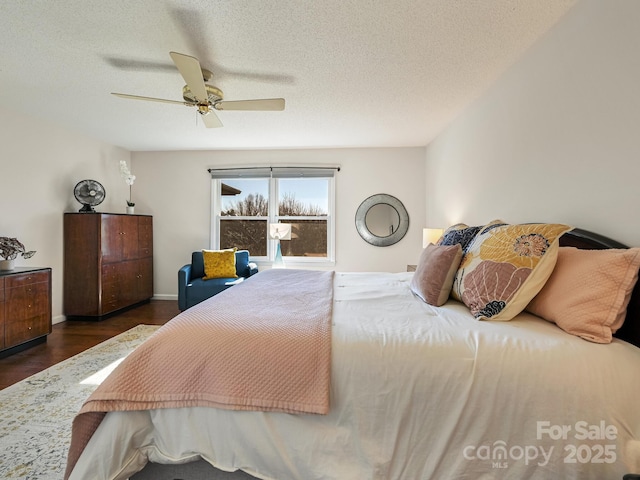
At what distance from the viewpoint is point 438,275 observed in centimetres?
163

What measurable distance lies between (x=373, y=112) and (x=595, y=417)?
2855 mm

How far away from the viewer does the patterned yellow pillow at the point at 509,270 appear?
124cm

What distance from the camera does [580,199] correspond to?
4.93 feet

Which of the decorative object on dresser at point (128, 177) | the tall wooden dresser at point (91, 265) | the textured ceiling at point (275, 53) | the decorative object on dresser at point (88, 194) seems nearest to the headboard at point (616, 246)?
the textured ceiling at point (275, 53)

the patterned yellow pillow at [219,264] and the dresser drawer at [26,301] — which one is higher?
the patterned yellow pillow at [219,264]

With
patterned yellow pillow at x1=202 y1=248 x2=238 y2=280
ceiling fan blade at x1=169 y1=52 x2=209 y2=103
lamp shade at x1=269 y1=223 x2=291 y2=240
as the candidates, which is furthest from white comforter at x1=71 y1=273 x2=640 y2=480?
lamp shade at x1=269 y1=223 x2=291 y2=240

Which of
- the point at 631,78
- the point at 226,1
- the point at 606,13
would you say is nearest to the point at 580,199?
the point at 631,78

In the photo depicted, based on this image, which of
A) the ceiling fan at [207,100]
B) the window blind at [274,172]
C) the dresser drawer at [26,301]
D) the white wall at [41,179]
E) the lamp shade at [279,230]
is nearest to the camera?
the ceiling fan at [207,100]

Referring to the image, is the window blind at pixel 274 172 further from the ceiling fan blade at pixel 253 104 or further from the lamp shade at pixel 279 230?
the ceiling fan blade at pixel 253 104

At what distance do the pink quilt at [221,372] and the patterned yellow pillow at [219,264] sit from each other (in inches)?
109

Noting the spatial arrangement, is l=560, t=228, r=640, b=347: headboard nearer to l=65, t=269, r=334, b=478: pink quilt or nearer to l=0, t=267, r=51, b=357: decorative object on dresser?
l=65, t=269, r=334, b=478: pink quilt

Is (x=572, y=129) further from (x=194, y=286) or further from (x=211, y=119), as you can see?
(x=194, y=286)

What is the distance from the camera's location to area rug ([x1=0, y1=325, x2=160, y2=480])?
4.50ft

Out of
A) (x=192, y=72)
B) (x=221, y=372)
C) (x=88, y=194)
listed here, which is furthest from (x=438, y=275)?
(x=88, y=194)
